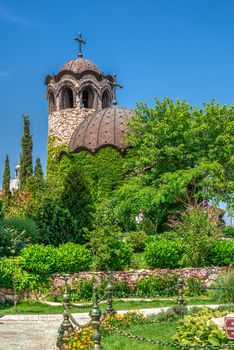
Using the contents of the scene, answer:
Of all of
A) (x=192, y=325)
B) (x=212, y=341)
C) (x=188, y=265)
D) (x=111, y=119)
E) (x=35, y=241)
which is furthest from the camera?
(x=111, y=119)

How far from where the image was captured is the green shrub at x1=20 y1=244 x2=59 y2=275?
16.5 m

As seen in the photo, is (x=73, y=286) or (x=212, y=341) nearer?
(x=212, y=341)

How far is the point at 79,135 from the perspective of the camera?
1387 inches

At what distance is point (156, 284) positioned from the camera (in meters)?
16.7

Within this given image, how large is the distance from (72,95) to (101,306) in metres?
28.4

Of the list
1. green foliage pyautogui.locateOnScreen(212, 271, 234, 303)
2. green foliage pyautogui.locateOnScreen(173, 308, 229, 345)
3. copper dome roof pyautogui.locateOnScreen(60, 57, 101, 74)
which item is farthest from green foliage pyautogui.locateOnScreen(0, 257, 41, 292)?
copper dome roof pyautogui.locateOnScreen(60, 57, 101, 74)

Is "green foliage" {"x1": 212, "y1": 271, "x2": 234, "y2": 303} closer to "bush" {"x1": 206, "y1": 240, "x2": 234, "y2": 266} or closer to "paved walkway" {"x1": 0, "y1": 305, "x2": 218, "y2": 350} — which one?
"paved walkway" {"x1": 0, "y1": 305, "x2": 218, "y2": 350}

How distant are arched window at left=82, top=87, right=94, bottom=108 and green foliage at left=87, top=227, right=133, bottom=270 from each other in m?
24.1

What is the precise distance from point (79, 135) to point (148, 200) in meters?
8.52

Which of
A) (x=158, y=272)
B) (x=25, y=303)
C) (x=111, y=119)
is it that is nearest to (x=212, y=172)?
(x=111, y=119)

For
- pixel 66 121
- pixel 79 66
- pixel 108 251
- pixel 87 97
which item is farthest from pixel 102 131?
pixel 108 251

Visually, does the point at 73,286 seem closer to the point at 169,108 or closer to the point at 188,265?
the point at 188,265

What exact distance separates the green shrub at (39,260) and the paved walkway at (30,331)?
2.96 meters

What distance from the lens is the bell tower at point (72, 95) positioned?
3995 cm
